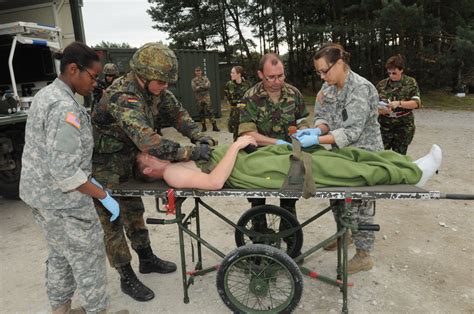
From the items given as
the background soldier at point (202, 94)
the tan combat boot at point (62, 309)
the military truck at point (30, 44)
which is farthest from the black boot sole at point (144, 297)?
the background soldier at point (202, 94)

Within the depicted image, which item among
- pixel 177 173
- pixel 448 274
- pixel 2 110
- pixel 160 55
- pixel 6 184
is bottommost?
pixel 448 274

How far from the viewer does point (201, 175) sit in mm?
2629

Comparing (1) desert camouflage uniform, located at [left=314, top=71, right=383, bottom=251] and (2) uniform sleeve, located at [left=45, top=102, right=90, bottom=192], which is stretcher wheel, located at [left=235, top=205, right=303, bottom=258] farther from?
(2) uniform sleeve, located at [left=45, top=102, right=90, bottom=192]

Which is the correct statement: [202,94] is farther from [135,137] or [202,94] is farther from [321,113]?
[135,137]

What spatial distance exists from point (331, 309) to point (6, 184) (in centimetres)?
485

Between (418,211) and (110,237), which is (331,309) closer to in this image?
(110,237)

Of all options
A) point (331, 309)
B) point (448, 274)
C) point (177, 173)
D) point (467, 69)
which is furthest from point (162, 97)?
point (467, 69)

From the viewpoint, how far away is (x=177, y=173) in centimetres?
270

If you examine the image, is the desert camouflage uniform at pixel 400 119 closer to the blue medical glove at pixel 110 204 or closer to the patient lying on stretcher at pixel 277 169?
the patient lying on stretcher at pixel 277 169

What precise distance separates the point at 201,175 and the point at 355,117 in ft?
4.12

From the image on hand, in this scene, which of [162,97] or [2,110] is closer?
[162,97]

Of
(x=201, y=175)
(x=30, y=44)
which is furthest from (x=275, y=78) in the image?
(x=30, y=44)

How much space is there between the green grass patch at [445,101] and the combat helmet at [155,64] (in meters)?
13.0

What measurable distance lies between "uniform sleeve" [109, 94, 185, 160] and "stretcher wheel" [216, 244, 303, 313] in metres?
0.85
